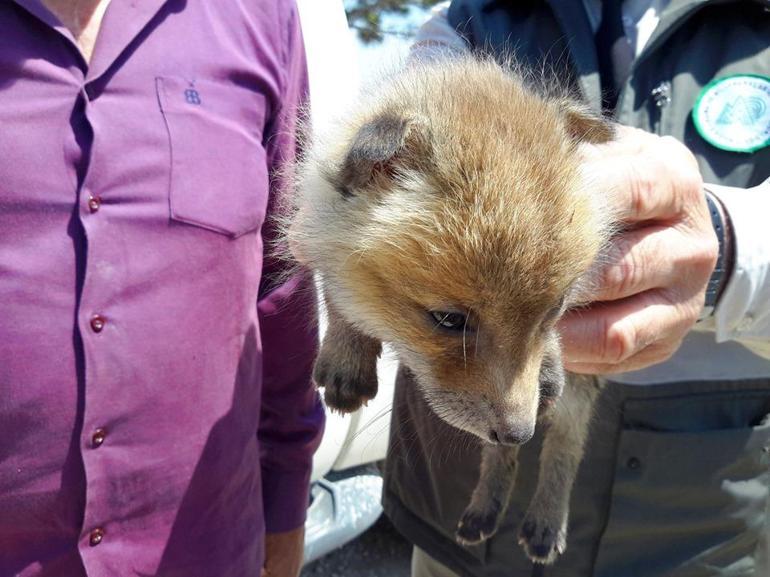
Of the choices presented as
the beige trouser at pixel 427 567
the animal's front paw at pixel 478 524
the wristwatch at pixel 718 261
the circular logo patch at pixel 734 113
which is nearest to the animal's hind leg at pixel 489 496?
the animal's front paw at pixel 478 524

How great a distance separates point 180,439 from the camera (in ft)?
6.47

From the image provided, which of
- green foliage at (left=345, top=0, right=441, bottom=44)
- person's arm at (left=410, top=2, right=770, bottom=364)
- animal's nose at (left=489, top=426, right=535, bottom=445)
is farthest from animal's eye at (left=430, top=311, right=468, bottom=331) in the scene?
green foliage at (left=345, top=0, right=441, bottom=44)

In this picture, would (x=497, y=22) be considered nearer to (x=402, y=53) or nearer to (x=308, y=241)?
(x=402, y=53)

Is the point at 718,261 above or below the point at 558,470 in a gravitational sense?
above

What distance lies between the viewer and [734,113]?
2.02 meters

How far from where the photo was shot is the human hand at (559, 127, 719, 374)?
1828mm

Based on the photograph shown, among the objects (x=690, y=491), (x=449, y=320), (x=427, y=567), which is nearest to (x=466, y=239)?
(x=449, y=320)

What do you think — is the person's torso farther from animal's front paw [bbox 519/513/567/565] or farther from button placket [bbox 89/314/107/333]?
animal's front paw [bbox 519/513/567/565]

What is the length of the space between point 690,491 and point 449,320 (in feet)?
3.15

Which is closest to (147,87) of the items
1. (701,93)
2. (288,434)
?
(288,434)

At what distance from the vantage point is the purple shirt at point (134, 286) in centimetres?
176

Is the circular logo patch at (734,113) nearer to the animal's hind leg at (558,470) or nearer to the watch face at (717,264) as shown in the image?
the watch face at (717,264)

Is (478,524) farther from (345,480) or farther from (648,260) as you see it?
(345,480)

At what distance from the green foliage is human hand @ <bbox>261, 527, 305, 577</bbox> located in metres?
6.18
